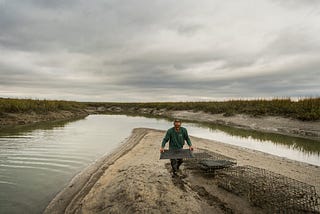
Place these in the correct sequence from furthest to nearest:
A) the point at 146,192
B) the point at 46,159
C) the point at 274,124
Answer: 1. the point at 274,124
2. the point at 46,159
3. the point at 146,192

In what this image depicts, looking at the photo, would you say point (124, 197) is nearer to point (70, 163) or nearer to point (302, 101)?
point (70, 163)

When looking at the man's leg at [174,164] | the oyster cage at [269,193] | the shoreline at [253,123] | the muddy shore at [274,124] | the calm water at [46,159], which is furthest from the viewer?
the shoreline at [253,123]

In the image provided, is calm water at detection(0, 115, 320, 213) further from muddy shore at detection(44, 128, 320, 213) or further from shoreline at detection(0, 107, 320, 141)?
shoreline at detection(0, 107, 320, 141)

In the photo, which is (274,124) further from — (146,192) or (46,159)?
(46,159)

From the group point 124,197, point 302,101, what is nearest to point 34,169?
point 124,197

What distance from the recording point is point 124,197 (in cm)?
607

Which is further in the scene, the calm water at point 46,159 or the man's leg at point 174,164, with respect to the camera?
the man's leg at point 174,164

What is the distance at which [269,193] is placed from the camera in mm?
6254

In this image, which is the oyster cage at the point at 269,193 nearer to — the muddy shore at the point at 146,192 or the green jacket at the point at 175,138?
the muddy shore at the point at 146,192

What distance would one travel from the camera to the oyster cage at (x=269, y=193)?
5.64 metres

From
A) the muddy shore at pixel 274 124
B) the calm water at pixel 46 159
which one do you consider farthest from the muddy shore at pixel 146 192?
the muddy shore at pixel 274 124

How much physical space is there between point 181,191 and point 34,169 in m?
6.56

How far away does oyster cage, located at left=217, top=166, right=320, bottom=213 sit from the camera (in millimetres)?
5637

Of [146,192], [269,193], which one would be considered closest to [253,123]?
[269,193]
